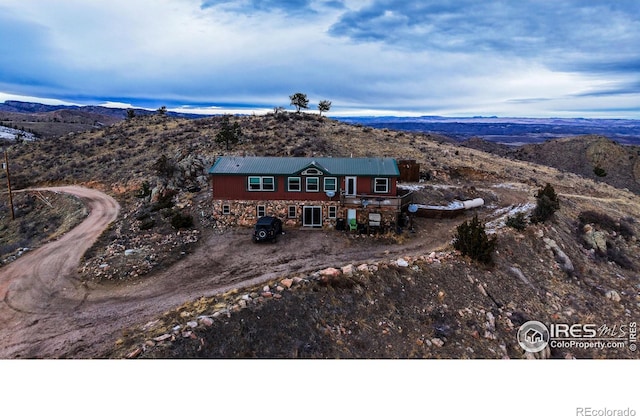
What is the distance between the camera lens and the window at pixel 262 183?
86.4 feet

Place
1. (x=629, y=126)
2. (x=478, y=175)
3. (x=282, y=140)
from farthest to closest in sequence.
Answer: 1. (x=629, y=126)
2. (x=282, y=140)
3. (x=478, y=175)

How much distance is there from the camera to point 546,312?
1727cm

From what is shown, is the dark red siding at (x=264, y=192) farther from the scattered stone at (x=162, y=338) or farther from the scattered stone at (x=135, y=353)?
the scattered stone at (x=135, y=353)

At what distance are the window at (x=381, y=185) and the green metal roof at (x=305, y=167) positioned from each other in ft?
2.13

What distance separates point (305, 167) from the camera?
1016 inches

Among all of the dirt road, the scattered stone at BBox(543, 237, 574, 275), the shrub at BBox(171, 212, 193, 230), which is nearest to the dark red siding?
the dirt road

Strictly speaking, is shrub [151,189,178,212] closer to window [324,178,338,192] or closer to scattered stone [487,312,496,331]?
window [324,178,338,192]

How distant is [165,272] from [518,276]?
1937 cm

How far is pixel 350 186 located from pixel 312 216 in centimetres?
358

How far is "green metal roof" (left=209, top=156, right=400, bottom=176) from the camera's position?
2577 cm

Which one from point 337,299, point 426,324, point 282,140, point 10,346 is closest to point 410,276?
point 426,324

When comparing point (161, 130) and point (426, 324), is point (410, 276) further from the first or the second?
point (161, 130)

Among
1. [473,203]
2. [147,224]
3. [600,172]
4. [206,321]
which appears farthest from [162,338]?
[600,172]

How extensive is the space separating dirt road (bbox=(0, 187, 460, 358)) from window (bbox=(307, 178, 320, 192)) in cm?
310
